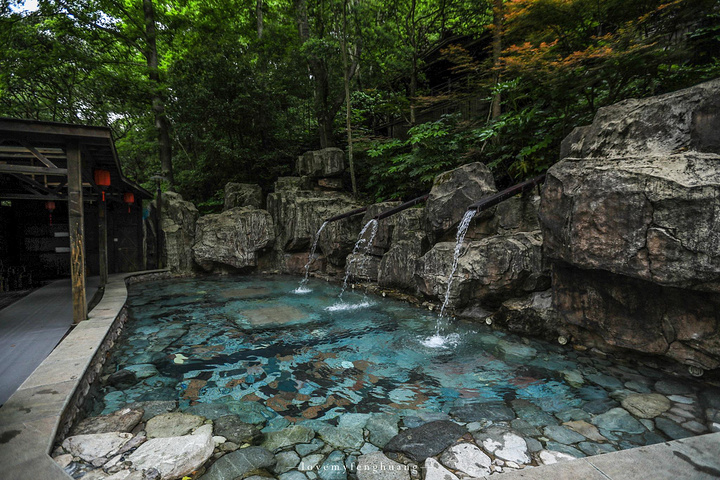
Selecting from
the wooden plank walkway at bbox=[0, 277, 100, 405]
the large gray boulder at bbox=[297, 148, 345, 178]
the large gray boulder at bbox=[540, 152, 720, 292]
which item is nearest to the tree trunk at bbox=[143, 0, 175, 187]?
the large gray boulder at bbox=[297, 148, 345, 178]

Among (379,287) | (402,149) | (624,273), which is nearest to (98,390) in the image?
(379,287)

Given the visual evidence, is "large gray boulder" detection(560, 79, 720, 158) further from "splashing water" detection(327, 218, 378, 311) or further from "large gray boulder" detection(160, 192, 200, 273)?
"large gray boulder" detection(160, 192, 200, 273)

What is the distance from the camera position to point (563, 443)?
3273 millimetres

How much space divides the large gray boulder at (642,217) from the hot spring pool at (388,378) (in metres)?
1.63

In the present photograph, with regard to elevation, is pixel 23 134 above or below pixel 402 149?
below

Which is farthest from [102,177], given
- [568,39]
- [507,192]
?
[568,39]

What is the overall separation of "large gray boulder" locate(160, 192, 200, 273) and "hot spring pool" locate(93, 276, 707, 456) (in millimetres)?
6064

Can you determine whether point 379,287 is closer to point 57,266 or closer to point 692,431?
point 692,431

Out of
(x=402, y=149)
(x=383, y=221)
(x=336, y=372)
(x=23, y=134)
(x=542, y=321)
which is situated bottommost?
(x=336, y=372)

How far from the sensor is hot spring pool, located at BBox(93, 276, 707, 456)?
376cm

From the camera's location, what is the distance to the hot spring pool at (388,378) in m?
3.76

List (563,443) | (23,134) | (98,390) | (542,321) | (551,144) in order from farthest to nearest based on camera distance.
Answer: (551,144) < (542,321) < (23,134) < (98,390) < (563,443)

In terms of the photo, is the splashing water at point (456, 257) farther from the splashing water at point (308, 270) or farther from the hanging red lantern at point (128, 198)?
the hanging red lantern at point (128, 198)

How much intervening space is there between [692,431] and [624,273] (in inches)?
76.5
